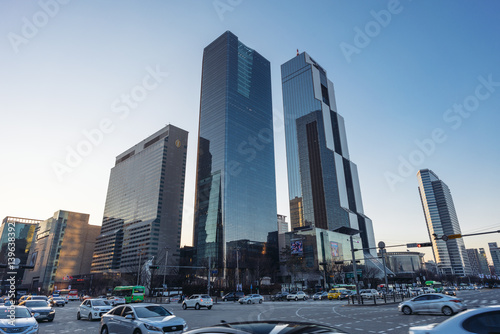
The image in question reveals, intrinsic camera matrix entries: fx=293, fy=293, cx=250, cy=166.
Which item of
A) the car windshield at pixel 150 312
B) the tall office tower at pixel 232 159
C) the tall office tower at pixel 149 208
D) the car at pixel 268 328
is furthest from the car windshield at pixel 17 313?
the tall office tower at pixel 149 208

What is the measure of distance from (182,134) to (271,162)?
217ft

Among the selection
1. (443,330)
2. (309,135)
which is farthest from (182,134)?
(443,330)

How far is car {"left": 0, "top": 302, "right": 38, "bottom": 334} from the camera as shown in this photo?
11.2 meters

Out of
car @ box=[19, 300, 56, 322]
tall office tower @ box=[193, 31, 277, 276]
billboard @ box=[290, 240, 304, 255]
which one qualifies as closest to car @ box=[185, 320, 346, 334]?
car @ box=[19, 300, 56, 322]

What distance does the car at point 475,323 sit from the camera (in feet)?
18.9

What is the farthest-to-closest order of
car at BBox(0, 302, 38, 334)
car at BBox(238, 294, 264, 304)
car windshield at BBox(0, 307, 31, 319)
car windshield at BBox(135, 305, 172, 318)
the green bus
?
1. car at BBox(238, 294, 264, 304)
2. the green bus
3. car windshield at BBox(0, 307, 31, 319)
4. car at BBox(0, 302, 38, 334)
5. car windshield at BBox(135, 305, 172, 318)

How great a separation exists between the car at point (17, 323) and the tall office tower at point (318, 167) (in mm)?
155866

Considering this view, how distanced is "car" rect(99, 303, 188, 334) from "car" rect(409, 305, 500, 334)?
8156mm

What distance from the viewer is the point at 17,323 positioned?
11.6m

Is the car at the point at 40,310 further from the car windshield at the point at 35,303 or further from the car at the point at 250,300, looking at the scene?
the car at the point at 250,300

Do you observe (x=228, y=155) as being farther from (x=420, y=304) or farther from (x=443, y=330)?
(x=443, y=330)

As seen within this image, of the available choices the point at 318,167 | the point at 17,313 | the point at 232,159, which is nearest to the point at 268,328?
the point at 17,313

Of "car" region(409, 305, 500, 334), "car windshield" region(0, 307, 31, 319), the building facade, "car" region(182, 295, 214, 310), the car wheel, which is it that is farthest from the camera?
the building facade

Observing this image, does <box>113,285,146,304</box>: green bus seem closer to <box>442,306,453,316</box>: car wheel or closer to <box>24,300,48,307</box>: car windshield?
<box>24,300,48,307</box>: car windshield
